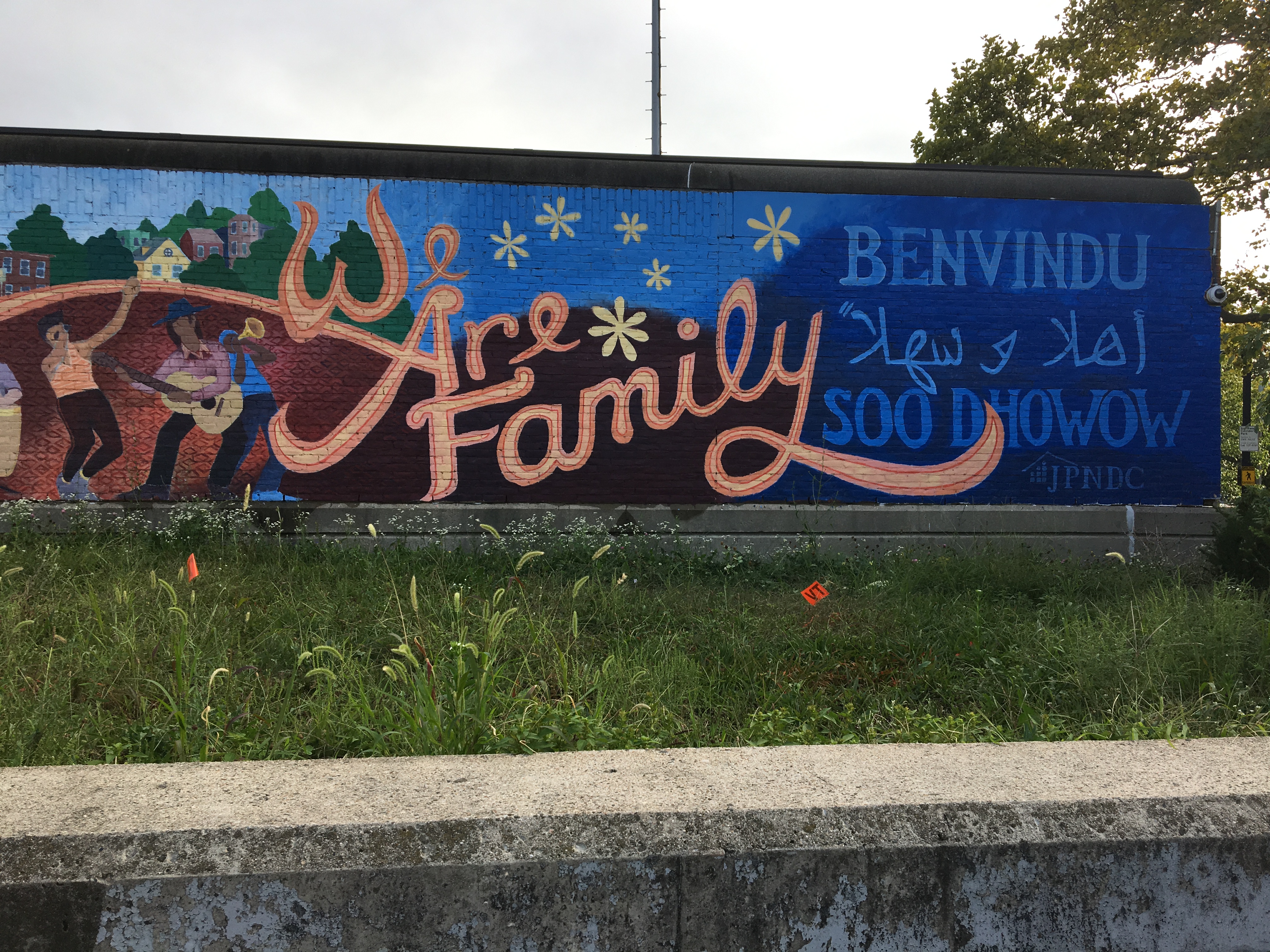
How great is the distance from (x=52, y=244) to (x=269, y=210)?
82.6 inches

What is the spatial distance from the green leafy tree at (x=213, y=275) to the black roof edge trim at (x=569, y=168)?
0.92 metres

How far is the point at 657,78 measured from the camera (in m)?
15.8

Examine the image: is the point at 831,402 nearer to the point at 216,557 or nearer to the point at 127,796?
the point at 216,557

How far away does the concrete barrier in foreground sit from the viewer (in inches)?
64.1

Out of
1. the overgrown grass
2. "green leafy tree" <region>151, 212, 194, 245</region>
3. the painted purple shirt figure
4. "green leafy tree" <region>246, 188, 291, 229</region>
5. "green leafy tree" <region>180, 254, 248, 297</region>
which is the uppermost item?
"green leafy tree" <region>246, 188, 291, 229</region>

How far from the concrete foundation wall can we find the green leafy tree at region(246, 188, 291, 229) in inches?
114

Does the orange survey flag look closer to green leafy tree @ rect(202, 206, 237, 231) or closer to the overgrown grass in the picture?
the overgrown grass

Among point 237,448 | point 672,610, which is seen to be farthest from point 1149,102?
point 237,448

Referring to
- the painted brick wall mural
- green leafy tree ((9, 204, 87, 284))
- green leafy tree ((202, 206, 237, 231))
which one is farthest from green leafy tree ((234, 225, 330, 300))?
green leafy tree ((9, 204, 87, 284))

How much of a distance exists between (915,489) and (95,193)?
29.4ft

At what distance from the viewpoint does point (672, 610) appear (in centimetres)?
587

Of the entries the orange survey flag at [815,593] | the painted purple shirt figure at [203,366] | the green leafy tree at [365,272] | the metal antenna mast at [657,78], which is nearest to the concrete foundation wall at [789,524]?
the painted purple shirt figure at [203,366]

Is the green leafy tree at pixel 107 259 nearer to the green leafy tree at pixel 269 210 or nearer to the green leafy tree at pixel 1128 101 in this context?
the green leafy tree at pixel 269 210

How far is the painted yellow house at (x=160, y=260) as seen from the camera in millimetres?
8211
